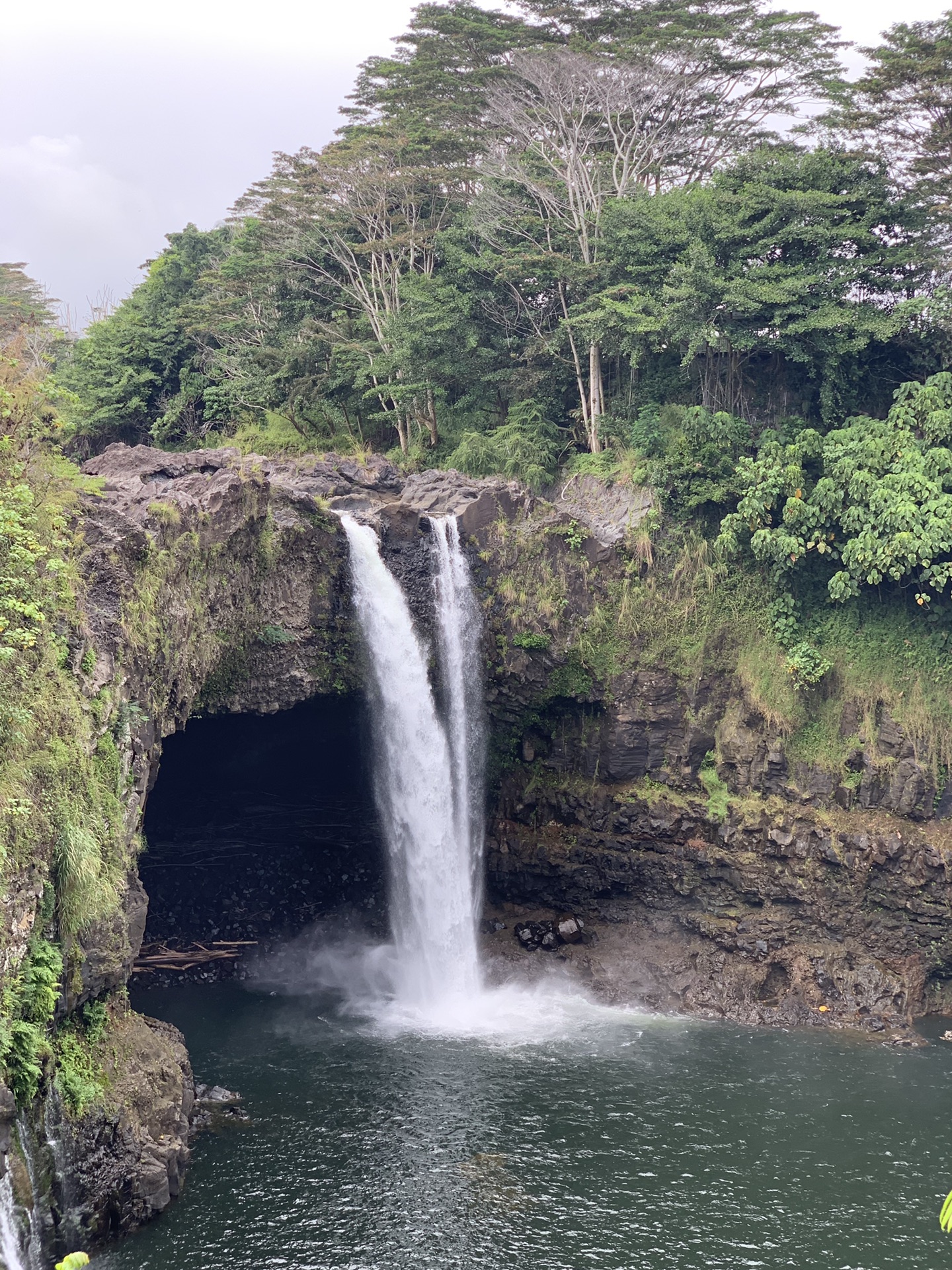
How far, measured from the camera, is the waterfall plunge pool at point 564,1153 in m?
13.7

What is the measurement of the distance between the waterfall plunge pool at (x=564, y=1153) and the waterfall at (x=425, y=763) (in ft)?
9.07

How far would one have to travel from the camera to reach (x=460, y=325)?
28.0 metres

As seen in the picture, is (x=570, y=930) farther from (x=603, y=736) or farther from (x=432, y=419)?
(x=432, y=419)

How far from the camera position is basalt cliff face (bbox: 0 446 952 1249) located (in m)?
20.6

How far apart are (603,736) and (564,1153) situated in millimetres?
9513

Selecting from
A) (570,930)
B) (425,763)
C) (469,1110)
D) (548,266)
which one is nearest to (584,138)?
(548,266)

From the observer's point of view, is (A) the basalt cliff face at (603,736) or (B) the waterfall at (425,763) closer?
(A) the basalt cliff face at (603,736)

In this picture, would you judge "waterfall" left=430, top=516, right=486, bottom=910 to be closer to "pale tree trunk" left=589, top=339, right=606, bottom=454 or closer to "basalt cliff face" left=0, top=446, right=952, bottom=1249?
"basalt cliff face" left=0, top=446, right=952, bottom=1249

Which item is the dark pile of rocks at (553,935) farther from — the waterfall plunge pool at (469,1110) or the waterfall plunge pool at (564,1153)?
the waterfall plunge pool at (564,1153)

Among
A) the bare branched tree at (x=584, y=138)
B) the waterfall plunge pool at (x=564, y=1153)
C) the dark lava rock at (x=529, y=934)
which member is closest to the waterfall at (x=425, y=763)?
the dark lava rock at (x=529, y=934)

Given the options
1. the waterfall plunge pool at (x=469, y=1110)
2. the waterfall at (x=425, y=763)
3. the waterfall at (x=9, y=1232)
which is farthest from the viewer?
the waterfall at (x=425, y=763)

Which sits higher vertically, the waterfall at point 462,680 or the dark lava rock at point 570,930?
the waterfall at point 462,680

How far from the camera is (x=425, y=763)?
901 inches

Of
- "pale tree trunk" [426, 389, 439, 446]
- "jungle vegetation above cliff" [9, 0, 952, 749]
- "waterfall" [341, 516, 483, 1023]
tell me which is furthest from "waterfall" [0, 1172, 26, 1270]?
"pale tree trunk" [426, 389, 439, 446]
